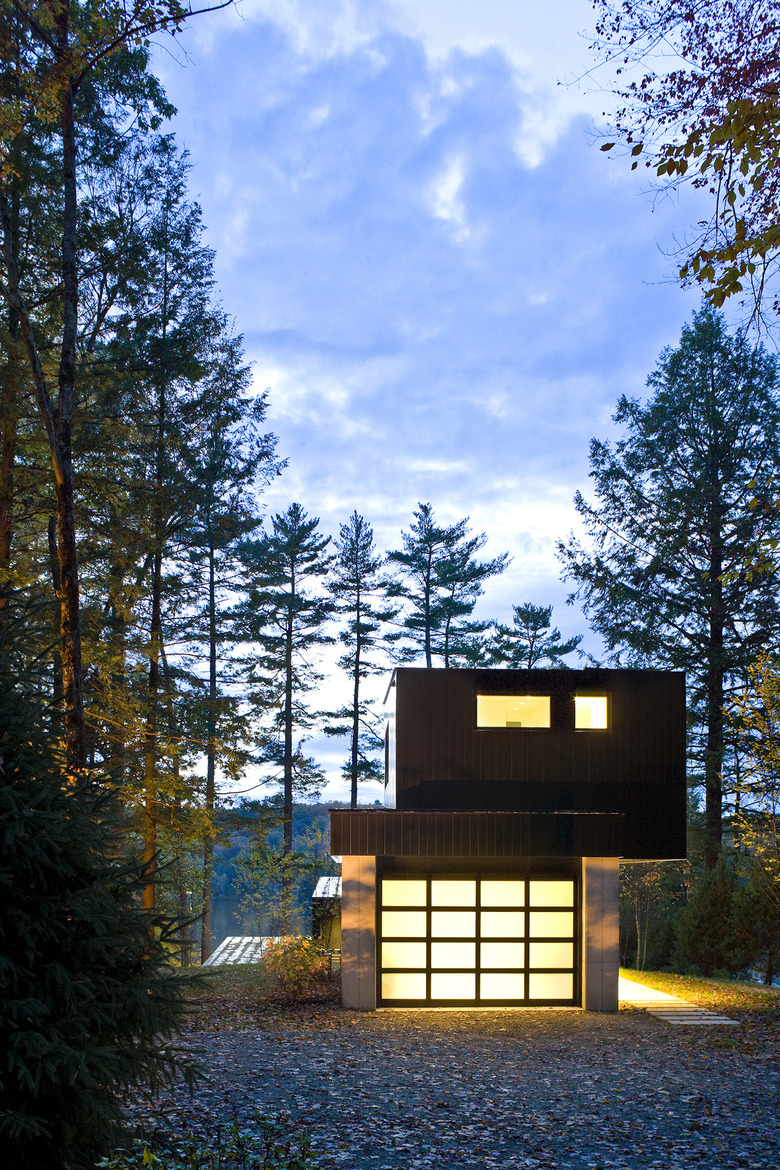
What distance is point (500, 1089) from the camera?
8828 mm

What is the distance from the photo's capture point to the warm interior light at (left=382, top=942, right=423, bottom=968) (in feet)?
46.1

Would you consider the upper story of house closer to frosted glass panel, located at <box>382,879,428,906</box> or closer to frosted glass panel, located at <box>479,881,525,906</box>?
frosted glass panel, located at <box>479,881,525,906</box>

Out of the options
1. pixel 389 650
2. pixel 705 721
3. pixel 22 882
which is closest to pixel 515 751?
pixel 705 721

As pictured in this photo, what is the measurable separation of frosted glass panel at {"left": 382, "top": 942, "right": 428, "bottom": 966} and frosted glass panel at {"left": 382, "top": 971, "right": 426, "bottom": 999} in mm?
177

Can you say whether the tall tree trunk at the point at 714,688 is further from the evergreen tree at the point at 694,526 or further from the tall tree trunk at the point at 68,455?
the tall tree trunk at the point at 68,455

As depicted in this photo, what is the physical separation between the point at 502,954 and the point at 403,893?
2.05 m

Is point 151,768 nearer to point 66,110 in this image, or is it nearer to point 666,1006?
point 666,1006

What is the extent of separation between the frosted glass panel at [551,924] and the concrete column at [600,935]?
342 millimetres

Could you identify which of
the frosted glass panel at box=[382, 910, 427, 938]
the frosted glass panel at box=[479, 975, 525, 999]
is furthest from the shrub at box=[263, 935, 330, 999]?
the frosted glass panel at box=[479, 975, 525, 999]

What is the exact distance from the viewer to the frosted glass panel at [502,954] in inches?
559

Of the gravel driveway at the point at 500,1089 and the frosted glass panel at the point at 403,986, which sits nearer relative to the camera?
the gravel driveway at the point at 500,1089

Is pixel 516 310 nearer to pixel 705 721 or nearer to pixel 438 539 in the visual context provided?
pixel 438 539

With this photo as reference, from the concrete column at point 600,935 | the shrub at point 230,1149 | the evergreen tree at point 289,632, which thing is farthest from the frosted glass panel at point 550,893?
the evergreen tree at point 289,632

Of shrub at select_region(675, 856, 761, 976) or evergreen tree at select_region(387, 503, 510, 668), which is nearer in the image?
shrub at select_region(675, 856, 761, 976)
